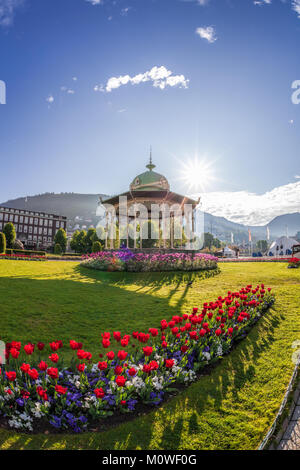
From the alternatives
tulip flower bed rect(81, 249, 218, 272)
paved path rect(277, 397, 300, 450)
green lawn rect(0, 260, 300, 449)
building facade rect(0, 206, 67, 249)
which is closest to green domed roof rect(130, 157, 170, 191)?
tulip flower bed rect(81, 249, 218, 272)

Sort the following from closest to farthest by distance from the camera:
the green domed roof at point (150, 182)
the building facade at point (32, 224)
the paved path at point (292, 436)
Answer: the paved path at point (292, 436) < the green domed roof at point (150, 182) < the building facade at point (32, 224)

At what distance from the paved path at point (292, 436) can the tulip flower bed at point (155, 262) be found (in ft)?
43.9

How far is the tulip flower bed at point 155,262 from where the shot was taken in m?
16.9

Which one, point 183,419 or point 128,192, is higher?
point 128,192

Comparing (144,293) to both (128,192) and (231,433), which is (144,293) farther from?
(128,192)

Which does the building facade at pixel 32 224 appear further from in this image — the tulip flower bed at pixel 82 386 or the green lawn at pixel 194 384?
the tulip flower bed at pixel 82 386

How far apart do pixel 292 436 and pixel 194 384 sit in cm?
146

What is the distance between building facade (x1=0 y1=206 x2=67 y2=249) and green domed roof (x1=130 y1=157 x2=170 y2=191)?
75854 mm

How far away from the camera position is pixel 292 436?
2986mm

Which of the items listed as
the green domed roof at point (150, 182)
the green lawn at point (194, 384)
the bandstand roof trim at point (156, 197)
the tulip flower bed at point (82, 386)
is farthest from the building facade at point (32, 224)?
the tulip flower bed at point (82, 386)

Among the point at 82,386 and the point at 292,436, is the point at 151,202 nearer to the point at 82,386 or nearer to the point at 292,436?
the point at 82,386
